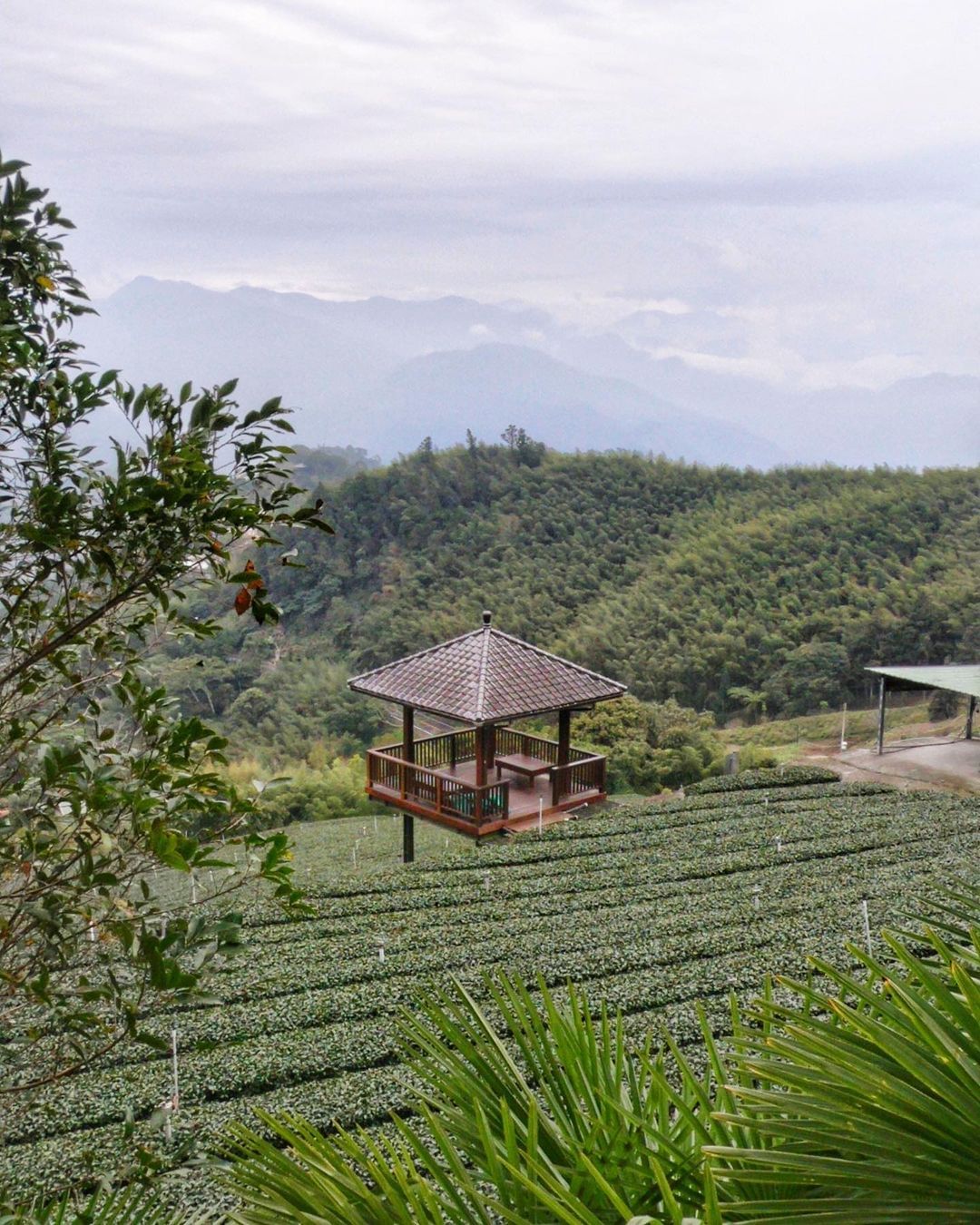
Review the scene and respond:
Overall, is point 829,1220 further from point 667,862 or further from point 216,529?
point 667,862

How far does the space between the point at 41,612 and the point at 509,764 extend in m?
11.0

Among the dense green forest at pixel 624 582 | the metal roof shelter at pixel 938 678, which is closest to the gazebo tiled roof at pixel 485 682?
the metal roof shelter at pixel 938 678

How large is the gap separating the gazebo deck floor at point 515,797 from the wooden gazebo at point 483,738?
0.01 metres

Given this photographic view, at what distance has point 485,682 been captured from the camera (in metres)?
12.3

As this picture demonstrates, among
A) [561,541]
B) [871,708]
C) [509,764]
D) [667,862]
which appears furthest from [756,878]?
[561,541]

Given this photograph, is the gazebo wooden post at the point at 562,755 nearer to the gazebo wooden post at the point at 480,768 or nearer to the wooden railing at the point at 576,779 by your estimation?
the wooden railing at the point at 576,779

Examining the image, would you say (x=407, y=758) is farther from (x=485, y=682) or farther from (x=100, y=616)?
(x=100, y=616)

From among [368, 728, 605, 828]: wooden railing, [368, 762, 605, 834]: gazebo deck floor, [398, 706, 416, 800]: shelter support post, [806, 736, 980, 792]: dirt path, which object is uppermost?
[398, 706, 416, 800]: shelter support post

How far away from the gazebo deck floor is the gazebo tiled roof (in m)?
1.09

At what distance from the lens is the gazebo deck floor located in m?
12.4

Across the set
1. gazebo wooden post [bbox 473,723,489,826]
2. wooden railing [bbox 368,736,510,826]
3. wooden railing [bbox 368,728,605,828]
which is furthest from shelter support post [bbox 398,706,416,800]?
gazebo wooden post [bbox 473,723,489,826]

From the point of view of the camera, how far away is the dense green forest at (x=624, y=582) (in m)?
25.1

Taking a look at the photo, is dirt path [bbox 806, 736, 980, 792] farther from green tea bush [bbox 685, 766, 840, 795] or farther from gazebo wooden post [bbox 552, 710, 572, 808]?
gazebo wooden post [bbox 552, 710, 572, 808]

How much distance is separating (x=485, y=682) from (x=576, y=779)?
1830mm
